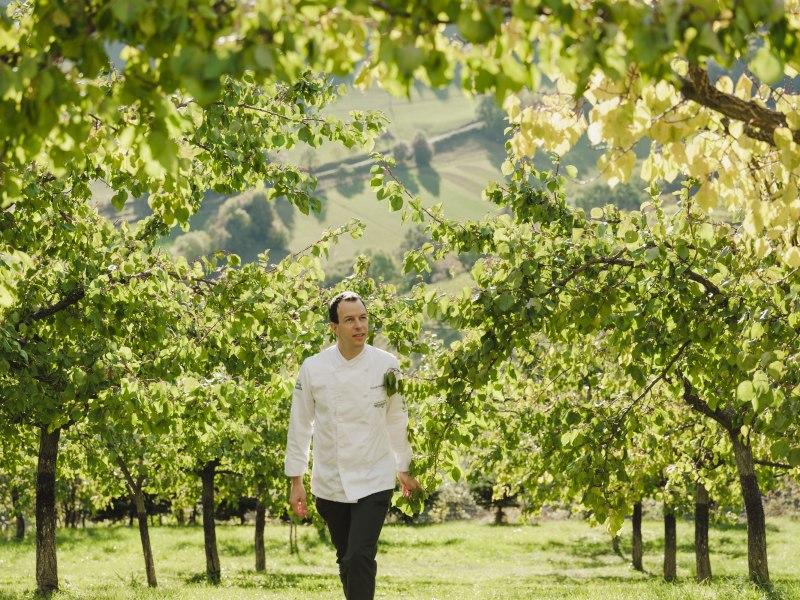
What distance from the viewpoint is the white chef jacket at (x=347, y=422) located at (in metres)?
5.91

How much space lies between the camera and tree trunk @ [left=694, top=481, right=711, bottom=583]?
62.4 feet

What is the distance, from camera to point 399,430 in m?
6.26

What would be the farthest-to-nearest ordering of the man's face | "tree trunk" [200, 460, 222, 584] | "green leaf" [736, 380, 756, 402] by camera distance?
"tree trunk" [200, 460, 222, 584]
the man's face
"green leaf" [736, 380, 756, 402]

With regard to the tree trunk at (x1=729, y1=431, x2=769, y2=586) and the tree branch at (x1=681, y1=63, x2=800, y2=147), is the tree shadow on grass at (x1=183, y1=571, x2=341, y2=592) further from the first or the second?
the tree branch at (x1=681, y1=63, x2=800, y2=147)

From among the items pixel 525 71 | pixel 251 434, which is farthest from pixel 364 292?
pixel 525 71

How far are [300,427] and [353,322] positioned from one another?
3.00ft

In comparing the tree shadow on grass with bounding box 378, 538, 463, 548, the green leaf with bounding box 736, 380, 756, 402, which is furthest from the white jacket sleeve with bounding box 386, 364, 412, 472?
the tree shadow on grass with bounding box 378, 538, 463, 548

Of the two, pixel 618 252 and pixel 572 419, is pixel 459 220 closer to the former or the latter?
pixel 618 252

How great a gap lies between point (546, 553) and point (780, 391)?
3288cm

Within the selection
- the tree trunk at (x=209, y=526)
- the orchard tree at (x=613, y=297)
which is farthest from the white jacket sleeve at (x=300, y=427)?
the tree trunk at (x=209, y=526)

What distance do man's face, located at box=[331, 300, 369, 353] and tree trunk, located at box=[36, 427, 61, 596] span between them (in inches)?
431

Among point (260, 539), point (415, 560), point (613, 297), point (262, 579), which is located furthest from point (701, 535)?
point (415, 560)

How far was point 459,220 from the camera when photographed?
27.0 ft

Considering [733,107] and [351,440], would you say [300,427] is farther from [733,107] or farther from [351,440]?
[733,107]
